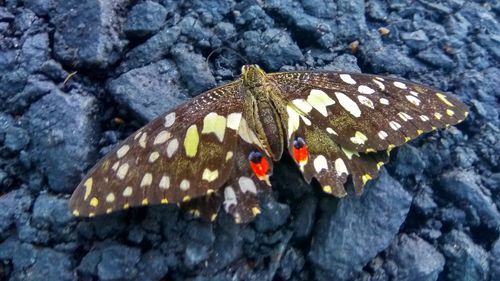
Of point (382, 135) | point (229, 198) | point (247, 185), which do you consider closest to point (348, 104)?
point (382, 135)

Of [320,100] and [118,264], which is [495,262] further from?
[118,264]

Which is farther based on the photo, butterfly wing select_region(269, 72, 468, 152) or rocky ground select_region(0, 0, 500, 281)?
butterfly wing select_region(269, 72, 468, 152)

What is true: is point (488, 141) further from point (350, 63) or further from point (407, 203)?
point (350, 63)

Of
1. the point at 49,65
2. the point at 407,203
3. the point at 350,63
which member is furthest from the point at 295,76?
the point at 49,65

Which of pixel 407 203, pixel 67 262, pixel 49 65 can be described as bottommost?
pixel 67 262

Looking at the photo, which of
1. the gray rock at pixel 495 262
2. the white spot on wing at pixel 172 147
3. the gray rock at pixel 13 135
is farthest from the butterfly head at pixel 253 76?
the gray rock at pixel 495 262

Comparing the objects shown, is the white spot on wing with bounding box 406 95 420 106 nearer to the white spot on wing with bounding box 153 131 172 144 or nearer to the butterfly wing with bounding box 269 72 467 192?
the butterfly wing with bounding box 269 72 467 192

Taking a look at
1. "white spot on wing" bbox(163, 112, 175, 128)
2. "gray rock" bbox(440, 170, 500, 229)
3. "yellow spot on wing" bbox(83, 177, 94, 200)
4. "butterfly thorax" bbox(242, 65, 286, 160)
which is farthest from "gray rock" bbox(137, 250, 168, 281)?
"gray rock" bbox(440, 170, 500, 229)
